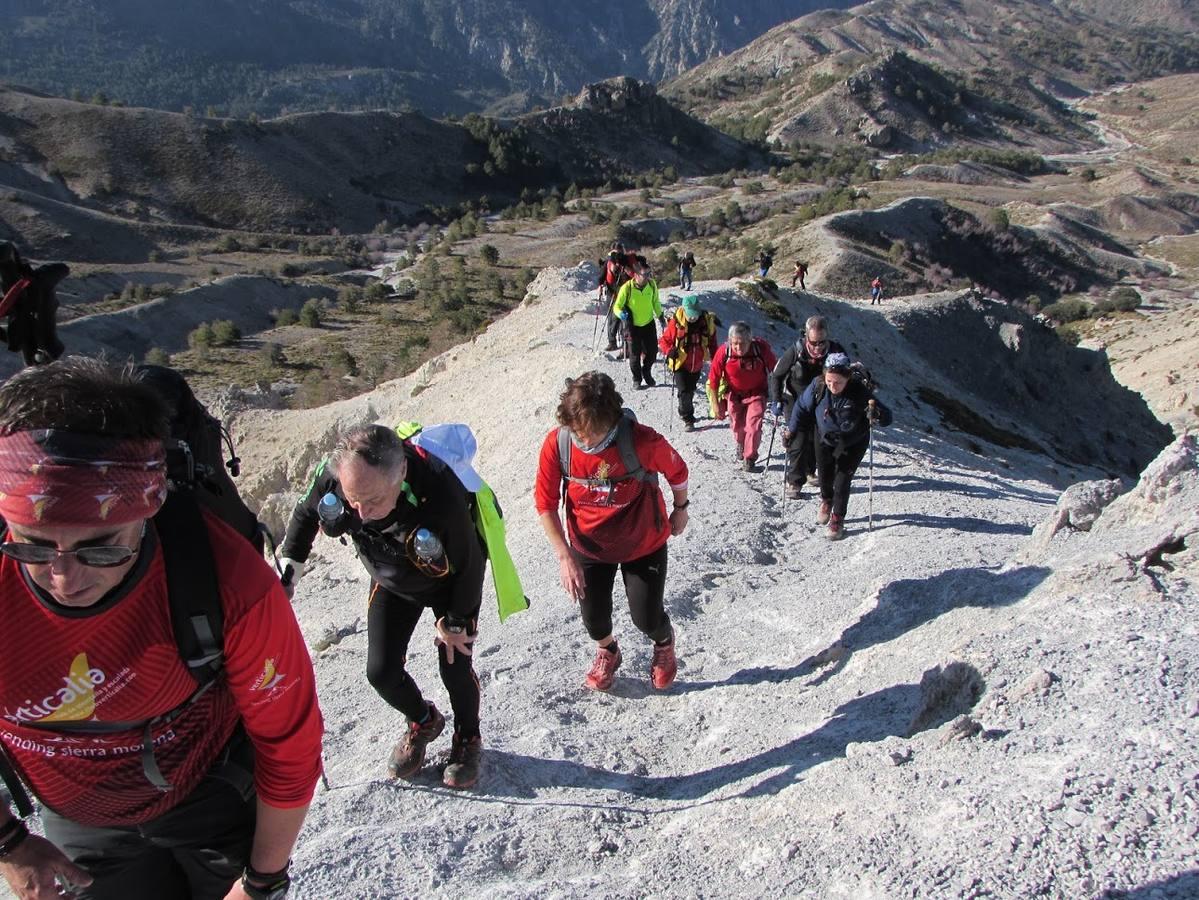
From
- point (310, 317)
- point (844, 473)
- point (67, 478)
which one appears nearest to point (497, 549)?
point (67, 478)

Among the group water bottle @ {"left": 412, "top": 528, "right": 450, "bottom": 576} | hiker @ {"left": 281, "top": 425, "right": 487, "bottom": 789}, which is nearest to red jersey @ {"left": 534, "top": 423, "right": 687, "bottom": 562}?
hiker @ {"left": 281, "top": 425, "right": 487, "bottom": 789}

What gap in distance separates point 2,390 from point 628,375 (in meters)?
11.6

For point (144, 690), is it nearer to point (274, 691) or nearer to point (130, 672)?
point (130, 672)

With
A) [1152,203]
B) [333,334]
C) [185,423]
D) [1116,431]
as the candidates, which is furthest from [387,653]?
[1152,203]

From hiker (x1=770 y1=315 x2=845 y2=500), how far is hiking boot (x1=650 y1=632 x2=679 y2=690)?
3.23 meters

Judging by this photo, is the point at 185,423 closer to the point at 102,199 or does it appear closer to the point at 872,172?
the point at 102,199

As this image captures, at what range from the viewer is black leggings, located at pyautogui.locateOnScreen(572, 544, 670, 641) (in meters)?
5.00

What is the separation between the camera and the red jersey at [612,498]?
470 centimetres

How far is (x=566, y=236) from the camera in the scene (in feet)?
216

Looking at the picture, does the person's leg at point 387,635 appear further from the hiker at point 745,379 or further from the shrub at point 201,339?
the shrub at point 201,339

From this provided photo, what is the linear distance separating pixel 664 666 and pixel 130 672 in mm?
3864

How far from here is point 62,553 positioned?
1.94 metres

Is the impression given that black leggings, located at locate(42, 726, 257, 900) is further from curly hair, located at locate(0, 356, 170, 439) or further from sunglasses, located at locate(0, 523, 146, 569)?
curly hair, located at locate(0, 356, 170, 439)

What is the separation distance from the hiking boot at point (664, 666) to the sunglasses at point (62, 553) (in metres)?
4.01
